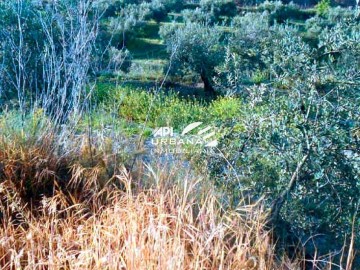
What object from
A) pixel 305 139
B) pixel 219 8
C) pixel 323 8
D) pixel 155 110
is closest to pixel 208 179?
pixel 305 139

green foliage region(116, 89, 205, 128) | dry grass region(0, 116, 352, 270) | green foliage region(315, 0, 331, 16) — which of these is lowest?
green foliage region(116, 89, 205, 128)

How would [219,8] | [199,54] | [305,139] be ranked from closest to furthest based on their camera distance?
1. [305,139]
2. [199,54]
3. [219,8]

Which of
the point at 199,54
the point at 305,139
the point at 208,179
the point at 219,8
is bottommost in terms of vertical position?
the point at 199,54

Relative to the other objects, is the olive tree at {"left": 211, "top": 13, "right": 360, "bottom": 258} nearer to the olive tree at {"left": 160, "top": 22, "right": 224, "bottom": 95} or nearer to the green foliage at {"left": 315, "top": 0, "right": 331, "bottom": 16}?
the olive tree at {"left": 160, "top": 22, "right": 224, "bottom": 95}

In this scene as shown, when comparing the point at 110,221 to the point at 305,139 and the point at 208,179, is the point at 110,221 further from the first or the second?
the point at 305,139

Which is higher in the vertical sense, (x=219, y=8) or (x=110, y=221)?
(x=110, y=221)

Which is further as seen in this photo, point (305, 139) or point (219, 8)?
point (219, 8)

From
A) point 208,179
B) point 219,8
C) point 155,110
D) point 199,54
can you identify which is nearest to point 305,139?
point 208,179

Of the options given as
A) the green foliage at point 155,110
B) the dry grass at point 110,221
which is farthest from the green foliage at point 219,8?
the dry grass at point 110,221

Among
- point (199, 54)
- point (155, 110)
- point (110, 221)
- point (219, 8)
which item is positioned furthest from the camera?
point (219, 8)

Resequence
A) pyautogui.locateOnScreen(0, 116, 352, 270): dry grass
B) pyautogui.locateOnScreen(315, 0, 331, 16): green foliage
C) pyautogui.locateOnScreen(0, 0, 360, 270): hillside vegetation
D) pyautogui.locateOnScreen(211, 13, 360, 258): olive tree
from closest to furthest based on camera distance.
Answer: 1. pyautogui.locateOnScreen(0, 116, 352, 270): dry grass
2. pyautogui.locateOnScreen(0, 0, 360, 270): hillside vegetation
3. pyautogui.locateOnScreen(211, 13, 360, 258): olive tree
4. pyautogui.locateOnScreen(315, 0, 331, 16): green foliage

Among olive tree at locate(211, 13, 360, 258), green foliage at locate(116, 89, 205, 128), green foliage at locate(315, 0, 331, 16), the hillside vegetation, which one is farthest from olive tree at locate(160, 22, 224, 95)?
olive tree at locate(211, 13, 360, 258)

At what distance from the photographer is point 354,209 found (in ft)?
10.3

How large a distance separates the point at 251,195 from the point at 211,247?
867mm
